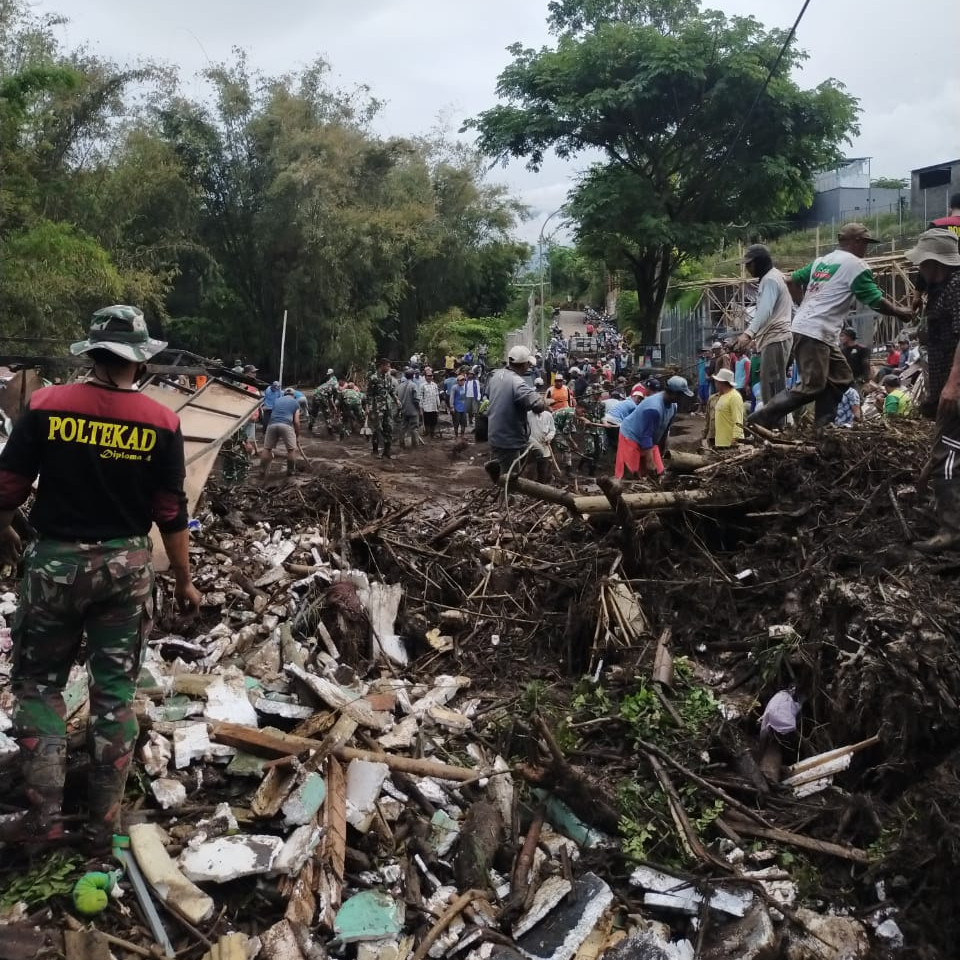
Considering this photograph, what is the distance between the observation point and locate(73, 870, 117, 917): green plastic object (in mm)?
2883

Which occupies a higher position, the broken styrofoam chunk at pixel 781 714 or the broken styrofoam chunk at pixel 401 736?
the broken styrofoam chunk at pixel 781 714

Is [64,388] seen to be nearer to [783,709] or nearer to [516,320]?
[783,709]

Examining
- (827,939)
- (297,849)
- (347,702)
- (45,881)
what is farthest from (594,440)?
(45,881)

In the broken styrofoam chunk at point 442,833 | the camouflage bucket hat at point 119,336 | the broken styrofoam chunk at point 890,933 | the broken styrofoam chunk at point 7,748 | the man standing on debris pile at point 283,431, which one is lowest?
the broken styrofoam chunk at point 890,933

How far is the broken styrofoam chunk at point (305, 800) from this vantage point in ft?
11.2

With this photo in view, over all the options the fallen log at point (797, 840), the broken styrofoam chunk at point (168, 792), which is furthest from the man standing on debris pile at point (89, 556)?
the fallen log at point (797, 840)

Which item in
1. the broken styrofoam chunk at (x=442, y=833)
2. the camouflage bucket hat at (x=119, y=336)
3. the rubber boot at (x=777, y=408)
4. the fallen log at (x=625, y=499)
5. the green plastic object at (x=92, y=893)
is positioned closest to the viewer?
the green plastic object at (x=92, y=893)

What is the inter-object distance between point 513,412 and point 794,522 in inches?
119

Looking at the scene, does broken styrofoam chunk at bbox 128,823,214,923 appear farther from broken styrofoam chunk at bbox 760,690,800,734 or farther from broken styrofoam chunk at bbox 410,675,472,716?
broken styrofoam chunk at bbox 760,690,800,734

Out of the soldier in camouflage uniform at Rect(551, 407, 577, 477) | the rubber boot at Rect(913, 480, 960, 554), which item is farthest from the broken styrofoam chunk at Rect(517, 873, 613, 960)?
the soldier in camouflage uniform at Rect(551, 407, 577, 477)

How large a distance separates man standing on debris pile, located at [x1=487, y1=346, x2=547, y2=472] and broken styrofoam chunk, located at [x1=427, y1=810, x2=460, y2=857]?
4.26 m

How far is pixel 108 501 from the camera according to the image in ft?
10.3

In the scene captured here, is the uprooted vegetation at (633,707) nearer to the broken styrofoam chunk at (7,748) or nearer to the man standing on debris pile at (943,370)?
the man standing on debris pile at (943,370)

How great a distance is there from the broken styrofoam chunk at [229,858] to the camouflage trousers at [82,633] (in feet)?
1.37
